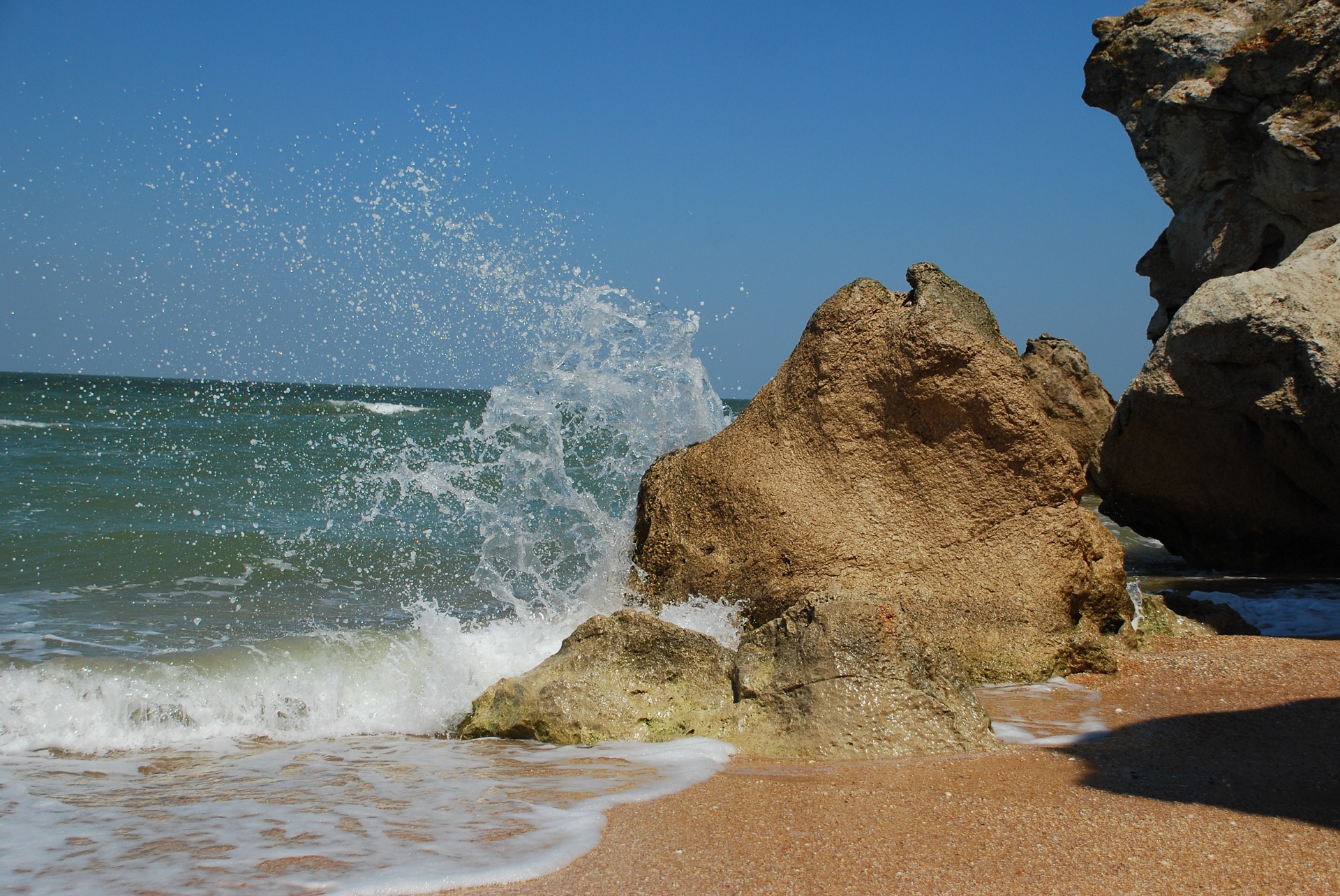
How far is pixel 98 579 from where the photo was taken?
7348 mm

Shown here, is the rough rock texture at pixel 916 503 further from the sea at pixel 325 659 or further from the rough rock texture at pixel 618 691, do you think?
the rough rock texture at pixel 618 691

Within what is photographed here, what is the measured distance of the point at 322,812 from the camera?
325 cm

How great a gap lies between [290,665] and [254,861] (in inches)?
97.2

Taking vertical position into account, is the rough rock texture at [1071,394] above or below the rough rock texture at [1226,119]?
below

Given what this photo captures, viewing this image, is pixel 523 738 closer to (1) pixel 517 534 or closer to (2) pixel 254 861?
(2) pixel 254 861

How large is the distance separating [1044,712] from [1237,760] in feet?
2.67

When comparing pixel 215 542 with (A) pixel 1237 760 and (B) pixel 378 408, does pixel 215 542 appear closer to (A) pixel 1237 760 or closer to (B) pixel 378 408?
(A) pixel 1237 760

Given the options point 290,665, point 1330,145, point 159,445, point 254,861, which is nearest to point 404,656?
point 290,665


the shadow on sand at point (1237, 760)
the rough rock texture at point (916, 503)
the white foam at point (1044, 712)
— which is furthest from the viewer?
the rough rock texture at point (916, 503)

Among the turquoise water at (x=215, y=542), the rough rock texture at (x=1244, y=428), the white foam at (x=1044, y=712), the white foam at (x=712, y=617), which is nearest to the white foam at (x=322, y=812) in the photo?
the white foam at (x=712, y=617)

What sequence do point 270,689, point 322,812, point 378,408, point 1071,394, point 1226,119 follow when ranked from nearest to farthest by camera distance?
point 322,812 < point 270,689 < point 1226,119 < point 1071,394 < point 378,408

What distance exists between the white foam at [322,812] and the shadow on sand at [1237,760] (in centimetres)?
137

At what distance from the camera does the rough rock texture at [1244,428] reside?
6.39 m

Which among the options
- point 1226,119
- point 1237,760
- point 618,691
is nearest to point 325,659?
point 618,691
